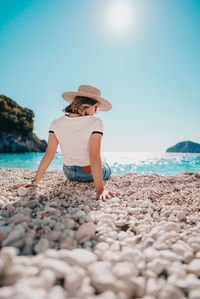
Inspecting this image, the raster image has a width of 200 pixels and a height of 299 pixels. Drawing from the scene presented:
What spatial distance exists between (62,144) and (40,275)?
7.78 feet

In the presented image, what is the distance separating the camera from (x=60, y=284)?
2.68 feet

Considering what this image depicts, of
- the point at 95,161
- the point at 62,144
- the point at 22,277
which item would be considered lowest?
the point at 22,277

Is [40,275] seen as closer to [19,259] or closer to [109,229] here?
[19,259]

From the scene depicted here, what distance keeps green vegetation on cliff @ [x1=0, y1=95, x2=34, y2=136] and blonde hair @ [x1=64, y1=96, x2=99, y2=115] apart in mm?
37533

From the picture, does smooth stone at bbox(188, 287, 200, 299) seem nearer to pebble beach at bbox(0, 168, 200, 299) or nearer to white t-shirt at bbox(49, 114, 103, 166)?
pebble beach at bbox(0, 168, 200, 299)

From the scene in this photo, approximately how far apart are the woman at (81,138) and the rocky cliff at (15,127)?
3623cm

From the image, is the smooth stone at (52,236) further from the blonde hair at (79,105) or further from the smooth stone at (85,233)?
the blonde hair at (79,105)

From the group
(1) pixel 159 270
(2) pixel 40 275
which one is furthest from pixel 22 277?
(1) pixel 159 270

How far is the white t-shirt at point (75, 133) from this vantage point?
2693 millimetres

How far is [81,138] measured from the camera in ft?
9.19

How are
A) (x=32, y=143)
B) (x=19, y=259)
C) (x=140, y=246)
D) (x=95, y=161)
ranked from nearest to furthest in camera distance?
A: (x=19, y=259) < (x=140, y=246) < (x=95, y=161) < (x=32, y=143)

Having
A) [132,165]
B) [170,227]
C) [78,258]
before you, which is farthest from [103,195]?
[132,165]

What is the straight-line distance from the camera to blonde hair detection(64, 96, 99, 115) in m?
2.87

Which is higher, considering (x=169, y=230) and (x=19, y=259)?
(x=19, y=259)
